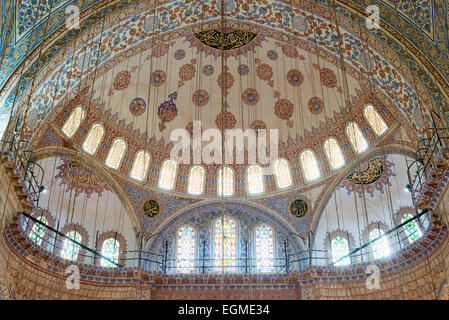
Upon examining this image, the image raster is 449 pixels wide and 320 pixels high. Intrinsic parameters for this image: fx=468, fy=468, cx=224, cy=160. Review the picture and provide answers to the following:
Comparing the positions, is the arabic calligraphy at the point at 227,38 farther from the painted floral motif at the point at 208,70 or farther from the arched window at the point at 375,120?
the arched window at the point at 375,120

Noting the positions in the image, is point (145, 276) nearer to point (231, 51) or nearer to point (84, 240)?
point (84, 240)

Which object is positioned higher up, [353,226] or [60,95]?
[60,95]

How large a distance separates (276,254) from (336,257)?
190 cm

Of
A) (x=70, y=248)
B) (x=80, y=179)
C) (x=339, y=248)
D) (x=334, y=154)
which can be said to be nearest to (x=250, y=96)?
(x=334, y=154)

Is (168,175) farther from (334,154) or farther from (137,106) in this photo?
(334,154)

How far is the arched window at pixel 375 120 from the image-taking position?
13289mm

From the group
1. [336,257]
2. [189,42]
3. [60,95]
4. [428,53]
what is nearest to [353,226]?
[336,257]

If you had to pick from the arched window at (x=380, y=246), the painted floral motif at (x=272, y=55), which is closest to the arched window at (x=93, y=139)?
the painted floral motif at (x=272, y=55)

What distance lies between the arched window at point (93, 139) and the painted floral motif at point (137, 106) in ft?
3.86

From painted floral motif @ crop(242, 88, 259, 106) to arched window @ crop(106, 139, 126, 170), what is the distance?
423 cm

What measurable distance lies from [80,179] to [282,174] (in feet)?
21.5

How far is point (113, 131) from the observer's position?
15.0 metres

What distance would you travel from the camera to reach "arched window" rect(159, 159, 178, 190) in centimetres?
1569

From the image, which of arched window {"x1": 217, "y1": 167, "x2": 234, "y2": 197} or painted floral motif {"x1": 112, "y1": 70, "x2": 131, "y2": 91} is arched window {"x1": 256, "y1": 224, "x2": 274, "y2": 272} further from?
painted floral motif {"x1": 112, "y1": 70, "x2": 131, "y2": 91}
